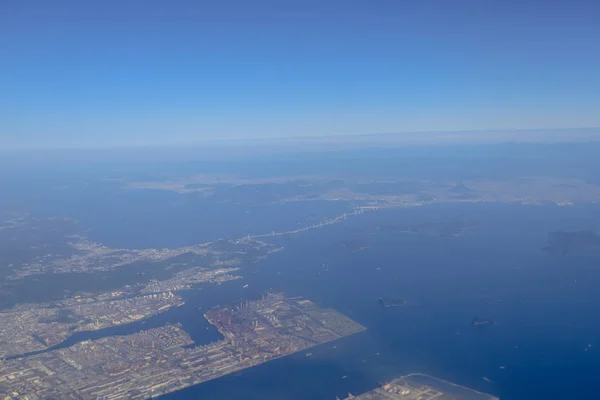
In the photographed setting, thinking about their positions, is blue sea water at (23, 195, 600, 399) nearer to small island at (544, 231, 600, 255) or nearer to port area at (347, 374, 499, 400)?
port area at (347, 374, 499, 400)

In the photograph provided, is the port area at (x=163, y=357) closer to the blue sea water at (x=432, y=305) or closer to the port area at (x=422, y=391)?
the blue sea water at (x=432, y=305)

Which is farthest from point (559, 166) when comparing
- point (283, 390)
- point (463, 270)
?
point (283, 390)

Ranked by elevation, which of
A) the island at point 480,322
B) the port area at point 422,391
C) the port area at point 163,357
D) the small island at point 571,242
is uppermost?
the small island at point 571,242

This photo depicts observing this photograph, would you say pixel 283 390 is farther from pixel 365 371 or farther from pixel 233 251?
pixel 233 251

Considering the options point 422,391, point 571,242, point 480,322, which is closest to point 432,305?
point 480,322

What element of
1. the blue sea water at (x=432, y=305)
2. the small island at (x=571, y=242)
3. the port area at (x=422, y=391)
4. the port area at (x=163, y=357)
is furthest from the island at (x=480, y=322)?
the small island at (x=571, y=242)

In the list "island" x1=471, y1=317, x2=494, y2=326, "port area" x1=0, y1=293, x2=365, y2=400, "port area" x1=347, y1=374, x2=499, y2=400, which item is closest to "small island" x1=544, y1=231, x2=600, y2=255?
"island" x1=471, y1=317, x2=494, y2=326

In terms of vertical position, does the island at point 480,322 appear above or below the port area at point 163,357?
above
